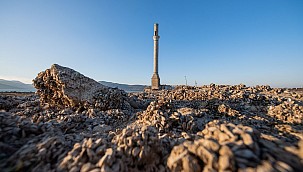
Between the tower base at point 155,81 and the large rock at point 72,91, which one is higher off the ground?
the tower base at point 155,81

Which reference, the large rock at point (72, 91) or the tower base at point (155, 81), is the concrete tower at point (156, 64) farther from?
the large rock at point (72, 91)

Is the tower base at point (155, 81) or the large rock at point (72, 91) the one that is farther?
the tower base at point (155, 81)

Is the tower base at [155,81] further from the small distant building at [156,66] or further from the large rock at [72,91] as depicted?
the large rock at [72,91]

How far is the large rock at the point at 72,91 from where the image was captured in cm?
683

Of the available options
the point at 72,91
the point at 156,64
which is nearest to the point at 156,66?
the point at 156,64

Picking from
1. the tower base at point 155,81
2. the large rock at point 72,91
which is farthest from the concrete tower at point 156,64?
the large rock at point 72,91

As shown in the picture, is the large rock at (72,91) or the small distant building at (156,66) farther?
the small distant building at (156,66)

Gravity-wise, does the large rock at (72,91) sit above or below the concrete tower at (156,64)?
below

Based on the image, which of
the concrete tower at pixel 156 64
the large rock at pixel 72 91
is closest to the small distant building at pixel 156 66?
the concrete tower at pixel 156 64

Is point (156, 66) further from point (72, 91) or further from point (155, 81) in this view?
point (72, 91)

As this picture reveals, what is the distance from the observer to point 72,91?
6.84 meters

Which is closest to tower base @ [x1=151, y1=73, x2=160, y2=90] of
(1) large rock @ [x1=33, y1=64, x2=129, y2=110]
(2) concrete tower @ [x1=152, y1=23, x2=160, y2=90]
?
(2) concrete tower @ [x1=152, y1=23, x2=160, y2=90]

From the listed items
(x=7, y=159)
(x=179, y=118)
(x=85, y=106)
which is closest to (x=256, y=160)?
(x=179, y=118)

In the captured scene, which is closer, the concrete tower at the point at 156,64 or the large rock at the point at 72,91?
the large rock at the point at 72,91
